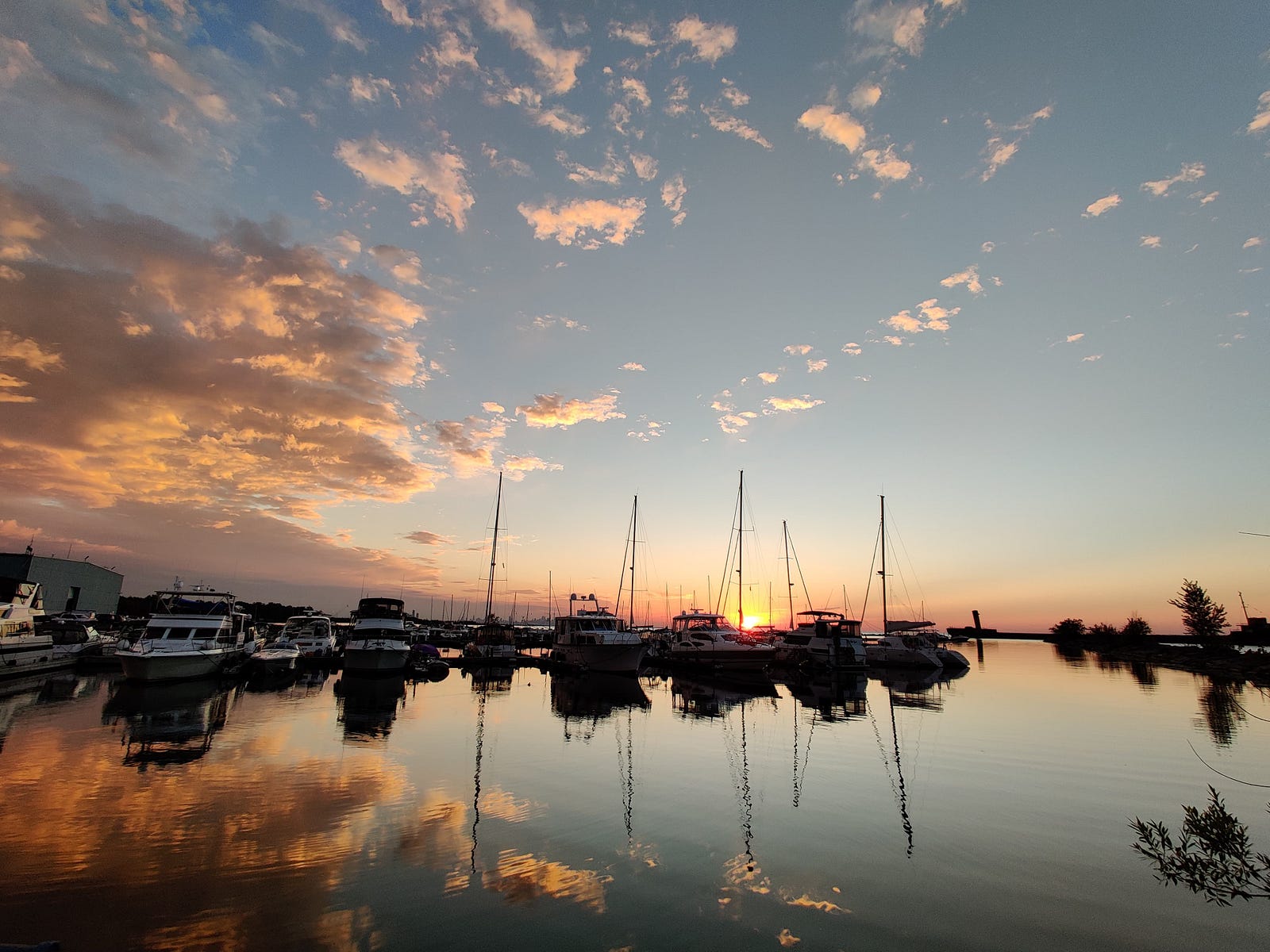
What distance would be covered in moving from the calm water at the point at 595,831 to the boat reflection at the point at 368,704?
50cm

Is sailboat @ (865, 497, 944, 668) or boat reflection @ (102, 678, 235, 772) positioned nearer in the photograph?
boat reflection @ (102, 678, 235, 772)

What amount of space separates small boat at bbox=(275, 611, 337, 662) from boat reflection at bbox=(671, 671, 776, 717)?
103 ft

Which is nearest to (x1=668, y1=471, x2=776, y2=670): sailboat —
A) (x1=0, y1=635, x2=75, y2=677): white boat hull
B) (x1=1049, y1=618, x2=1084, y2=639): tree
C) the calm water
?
the calm water

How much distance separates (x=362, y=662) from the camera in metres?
42.5

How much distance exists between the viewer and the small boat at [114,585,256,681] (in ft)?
103

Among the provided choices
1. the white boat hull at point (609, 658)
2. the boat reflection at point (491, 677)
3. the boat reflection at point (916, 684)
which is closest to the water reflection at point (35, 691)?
the boat reflection at point (491, 677)

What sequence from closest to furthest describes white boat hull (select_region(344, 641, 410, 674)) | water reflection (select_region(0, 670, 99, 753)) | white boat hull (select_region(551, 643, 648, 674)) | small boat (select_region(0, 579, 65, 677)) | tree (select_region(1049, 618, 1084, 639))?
1. water reflection (select_region(0, 670, 99, 753))
2. small boat (select_region(0, 579, 65, 677))
3. white boat hull (select_region(344, 641, 410, 674))
4. white boat hull (select_region(551, 643, 648, 674))
5. tree (select_region(1049, 618, 1084, 639))

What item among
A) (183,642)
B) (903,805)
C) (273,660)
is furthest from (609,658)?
(903,805)

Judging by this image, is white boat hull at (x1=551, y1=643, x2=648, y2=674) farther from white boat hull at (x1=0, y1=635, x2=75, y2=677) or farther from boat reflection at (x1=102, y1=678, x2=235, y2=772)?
white boat hull at (x1=0, y1=635, x2=75, y2=677)

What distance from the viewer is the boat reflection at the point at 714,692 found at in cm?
3111

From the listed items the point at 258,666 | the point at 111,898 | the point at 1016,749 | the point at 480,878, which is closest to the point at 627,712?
the point at 1016,749

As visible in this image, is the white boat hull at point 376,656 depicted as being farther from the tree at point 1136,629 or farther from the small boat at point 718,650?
the tree at point 1136,629

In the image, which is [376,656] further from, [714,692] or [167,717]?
[714,692]

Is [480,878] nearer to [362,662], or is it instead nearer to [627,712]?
[627,712]
